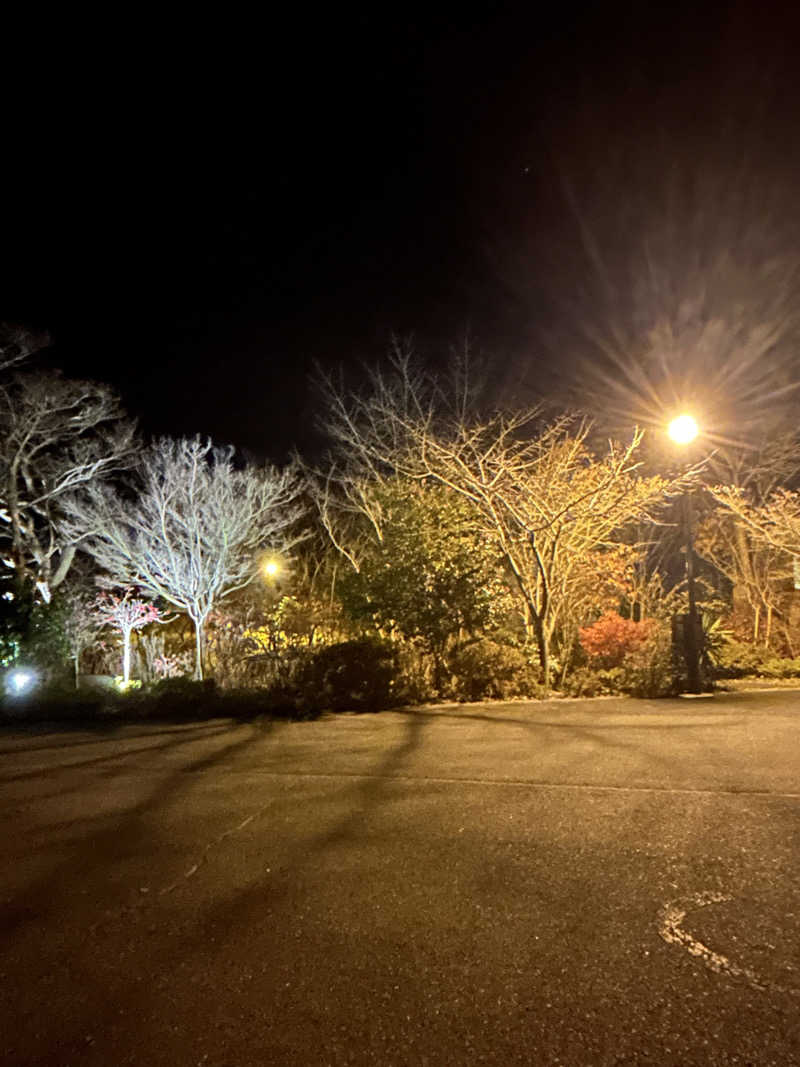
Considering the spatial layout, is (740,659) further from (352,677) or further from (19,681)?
(19,681)

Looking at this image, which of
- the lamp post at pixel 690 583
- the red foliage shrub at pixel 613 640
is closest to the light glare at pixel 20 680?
the red foliage shrub at pixel 613 640

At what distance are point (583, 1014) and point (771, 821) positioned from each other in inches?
87.8

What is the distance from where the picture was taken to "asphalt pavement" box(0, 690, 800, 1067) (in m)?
2.18

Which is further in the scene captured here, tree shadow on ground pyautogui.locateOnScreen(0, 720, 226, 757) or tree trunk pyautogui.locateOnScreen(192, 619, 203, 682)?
tree trunk pyautogui.locateOnScreen(192, 619, 203, 682)

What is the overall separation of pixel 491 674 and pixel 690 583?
10.4ft

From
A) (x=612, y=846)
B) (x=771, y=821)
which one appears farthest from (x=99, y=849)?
(x=771, y=821)

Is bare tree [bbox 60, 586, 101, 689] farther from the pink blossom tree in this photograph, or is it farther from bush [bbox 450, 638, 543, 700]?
bush [bbox 450, 638, 543, 700]

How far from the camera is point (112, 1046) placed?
2.18 m

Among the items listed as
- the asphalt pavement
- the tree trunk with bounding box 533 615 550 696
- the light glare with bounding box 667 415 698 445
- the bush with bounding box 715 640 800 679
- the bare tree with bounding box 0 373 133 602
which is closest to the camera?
the asphalt pavement

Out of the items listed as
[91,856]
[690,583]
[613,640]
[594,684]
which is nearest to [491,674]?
[594,684]

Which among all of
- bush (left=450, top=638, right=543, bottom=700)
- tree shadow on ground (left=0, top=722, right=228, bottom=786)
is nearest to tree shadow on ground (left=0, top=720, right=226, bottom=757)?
A: tree shadow on ground (left=0, top=722, right=228, bottom=786)

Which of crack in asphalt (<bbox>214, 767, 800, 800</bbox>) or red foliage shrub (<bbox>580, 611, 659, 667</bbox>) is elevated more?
red foliage shrub (<bbox>580, 611, 659, 667</bbox>)

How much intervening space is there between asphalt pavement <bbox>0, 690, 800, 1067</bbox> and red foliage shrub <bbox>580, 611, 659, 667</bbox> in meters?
5.46

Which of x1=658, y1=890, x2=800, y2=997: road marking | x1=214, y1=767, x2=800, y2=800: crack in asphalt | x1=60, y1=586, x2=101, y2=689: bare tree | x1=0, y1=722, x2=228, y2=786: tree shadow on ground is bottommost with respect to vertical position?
x1=658, y1=890, x2=800, y2=997: road marking
